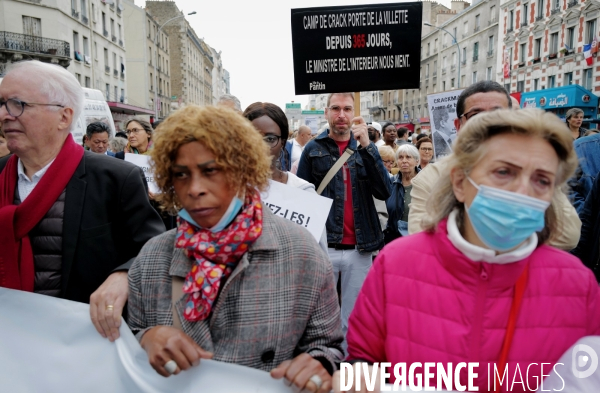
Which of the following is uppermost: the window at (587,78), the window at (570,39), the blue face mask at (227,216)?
the window at (570,39)

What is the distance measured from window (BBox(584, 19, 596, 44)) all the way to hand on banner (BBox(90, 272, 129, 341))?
36.0 metres

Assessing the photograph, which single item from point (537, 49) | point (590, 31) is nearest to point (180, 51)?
point (537, 49)

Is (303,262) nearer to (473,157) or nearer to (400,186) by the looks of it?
(473,157)

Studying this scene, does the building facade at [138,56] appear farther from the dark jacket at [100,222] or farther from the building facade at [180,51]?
the dark jacket at [100,222]

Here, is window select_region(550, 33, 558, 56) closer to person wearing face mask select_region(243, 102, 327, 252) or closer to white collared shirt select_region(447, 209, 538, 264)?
person wearing face mask select_region(243, 102, 327, 252)

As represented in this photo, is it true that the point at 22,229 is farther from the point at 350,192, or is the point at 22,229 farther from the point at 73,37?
the point at 73,37

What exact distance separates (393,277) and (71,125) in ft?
6.15

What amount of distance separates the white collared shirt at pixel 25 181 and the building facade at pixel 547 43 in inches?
1345

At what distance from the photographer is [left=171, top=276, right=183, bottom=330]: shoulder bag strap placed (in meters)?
1.73

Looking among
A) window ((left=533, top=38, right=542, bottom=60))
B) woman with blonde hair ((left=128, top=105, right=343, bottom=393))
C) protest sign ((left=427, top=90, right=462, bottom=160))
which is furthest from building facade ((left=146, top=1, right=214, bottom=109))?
woman with blonde hair ((left=128, top=105, right=343, bottom=393))

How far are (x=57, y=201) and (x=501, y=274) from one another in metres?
2.04

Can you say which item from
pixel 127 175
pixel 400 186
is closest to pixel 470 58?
pixel 400 186

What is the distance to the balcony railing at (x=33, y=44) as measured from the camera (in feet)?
97.3

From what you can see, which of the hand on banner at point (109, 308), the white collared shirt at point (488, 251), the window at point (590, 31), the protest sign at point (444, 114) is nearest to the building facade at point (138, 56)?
the window at point (590, 31)
